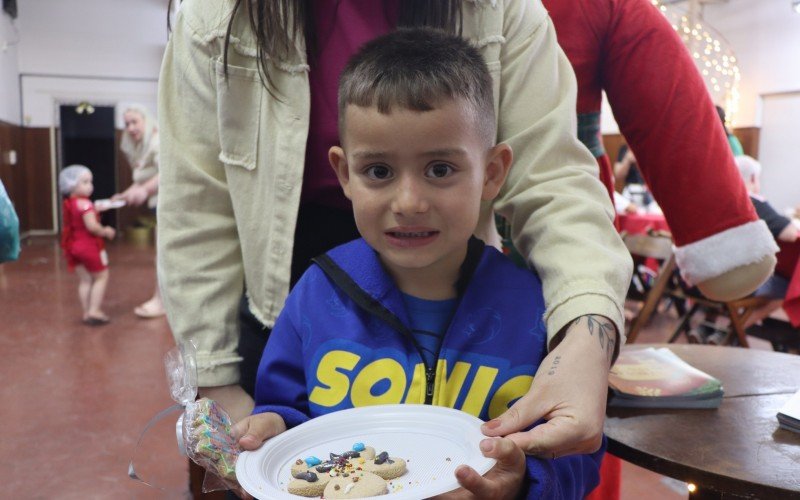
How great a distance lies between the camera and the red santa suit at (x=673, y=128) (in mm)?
1453

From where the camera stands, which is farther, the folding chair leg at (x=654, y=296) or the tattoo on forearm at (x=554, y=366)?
the folding chair leg at (x=654, y=296)

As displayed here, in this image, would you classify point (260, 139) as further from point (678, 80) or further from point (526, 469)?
point (678, 80)

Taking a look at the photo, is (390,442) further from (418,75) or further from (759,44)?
(759,44)

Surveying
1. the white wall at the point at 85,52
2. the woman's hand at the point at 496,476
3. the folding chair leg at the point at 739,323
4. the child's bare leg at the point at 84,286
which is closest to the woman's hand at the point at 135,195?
the child's bare leg at the point at 84,286

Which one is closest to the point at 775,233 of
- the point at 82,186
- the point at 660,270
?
the point at 660,270

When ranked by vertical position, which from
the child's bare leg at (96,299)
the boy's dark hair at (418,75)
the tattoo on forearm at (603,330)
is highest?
the boy's dark hair at (418,75)

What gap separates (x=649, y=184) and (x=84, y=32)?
39.9 ft

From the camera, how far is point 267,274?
122cm

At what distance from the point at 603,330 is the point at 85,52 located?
12568mm

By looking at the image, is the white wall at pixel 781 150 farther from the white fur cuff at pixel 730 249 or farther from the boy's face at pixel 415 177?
the boy's face at pixel 415 177

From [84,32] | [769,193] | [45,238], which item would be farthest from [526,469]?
[84,32]

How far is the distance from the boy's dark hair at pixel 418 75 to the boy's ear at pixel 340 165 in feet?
0.10

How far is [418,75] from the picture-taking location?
1.04 m

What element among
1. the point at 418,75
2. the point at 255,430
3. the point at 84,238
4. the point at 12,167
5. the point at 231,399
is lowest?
the point at 12,167
